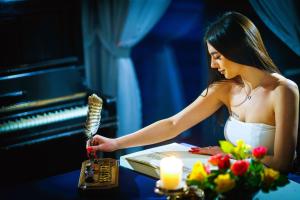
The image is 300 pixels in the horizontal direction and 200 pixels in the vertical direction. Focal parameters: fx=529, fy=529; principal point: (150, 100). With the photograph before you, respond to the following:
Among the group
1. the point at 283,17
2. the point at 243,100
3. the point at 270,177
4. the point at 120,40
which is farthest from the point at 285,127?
the point at 120,40

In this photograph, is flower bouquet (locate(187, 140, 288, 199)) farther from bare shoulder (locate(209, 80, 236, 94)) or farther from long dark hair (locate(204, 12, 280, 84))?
bare shoulder (locate(209, 80, 236, 94))

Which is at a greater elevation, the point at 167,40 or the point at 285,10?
the point at 285,10

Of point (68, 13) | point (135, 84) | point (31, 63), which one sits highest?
point (68, 13)

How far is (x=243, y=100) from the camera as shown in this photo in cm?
252

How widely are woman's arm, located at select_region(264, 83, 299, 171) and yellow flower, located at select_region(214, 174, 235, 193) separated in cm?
71

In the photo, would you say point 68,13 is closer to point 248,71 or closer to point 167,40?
point 167,40

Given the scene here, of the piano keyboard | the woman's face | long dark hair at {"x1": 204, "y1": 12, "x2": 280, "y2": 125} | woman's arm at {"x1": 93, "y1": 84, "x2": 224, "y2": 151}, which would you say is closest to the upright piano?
the piano keyboard

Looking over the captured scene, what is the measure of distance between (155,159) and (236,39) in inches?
23.7

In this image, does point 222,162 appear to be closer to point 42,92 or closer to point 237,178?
point 237,178

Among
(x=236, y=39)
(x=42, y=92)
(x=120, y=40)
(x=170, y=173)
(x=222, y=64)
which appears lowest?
(x=42, y=92)

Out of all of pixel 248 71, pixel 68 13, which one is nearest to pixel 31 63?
pixel 68 13

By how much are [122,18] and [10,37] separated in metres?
1.19

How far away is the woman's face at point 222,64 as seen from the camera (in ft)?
7.44

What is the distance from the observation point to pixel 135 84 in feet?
15.6
